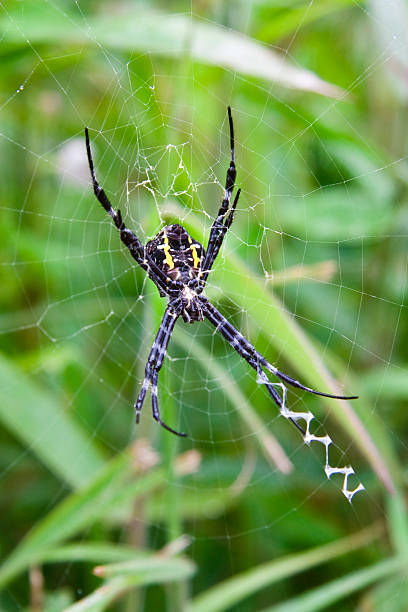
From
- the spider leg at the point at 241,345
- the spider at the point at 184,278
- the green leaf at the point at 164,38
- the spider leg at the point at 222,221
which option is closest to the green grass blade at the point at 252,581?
the spider at the point at 184,278

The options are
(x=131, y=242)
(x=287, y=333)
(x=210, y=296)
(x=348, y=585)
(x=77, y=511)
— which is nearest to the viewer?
(x=287, y=333)

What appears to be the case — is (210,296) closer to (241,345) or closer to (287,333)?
(241,345)

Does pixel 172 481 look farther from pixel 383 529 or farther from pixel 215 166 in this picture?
pixel 215 166

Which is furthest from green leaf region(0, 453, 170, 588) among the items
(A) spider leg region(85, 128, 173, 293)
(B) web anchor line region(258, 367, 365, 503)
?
(A) spider leg region(85, 128, 173, 293)

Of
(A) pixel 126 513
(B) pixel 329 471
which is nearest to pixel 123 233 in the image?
(A) pixel 126 513

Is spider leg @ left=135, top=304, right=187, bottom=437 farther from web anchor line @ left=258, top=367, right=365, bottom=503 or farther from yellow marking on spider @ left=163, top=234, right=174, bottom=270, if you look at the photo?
web anchor line @ left=258, top=367, right=365, bottom=503

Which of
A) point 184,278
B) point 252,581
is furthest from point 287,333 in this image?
point 184,278
